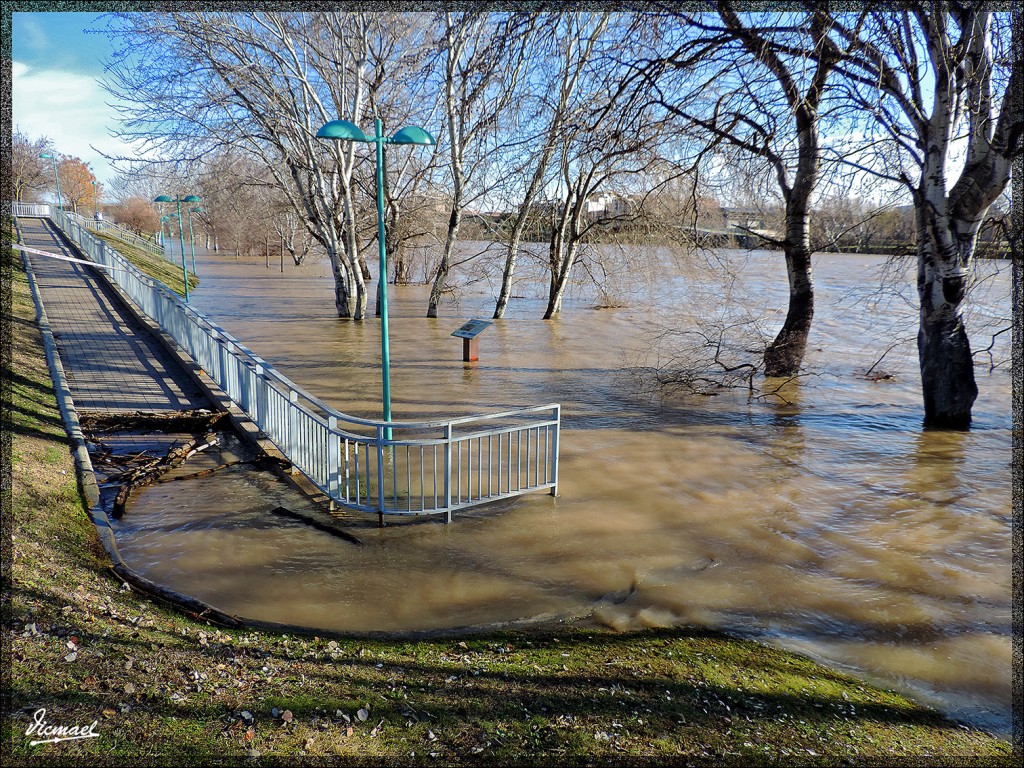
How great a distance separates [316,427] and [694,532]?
4.22 meters

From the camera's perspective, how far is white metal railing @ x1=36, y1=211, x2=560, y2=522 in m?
7.16

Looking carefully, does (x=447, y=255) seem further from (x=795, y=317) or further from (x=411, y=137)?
(x=411, y=137)

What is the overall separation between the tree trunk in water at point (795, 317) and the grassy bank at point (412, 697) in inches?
419

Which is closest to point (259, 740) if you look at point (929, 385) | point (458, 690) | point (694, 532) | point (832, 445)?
point (458, 690)

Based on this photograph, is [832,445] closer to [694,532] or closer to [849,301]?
[694,532]

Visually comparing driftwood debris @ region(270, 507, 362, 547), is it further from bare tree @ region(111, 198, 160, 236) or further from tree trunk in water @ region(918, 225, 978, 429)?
bare tree @ region(111, 198, 160, 236)

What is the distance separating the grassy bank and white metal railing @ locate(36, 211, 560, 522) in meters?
2.29

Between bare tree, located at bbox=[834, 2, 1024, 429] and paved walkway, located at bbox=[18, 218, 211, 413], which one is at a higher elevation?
bare tree, located at bbox=[834, 2, 1024, 429]

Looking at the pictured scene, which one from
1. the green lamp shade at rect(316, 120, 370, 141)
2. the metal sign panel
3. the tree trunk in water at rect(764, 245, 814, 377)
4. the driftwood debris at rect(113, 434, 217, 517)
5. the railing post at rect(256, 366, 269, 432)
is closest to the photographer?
the driftwood debris at rect(113, 434, 217, 517)

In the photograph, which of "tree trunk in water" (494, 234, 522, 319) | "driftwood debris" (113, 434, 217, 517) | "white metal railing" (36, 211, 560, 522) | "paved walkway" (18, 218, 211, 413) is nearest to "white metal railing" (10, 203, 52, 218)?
"paved walkway" (18, 218, 211, 413)

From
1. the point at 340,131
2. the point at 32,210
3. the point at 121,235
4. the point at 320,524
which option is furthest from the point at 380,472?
the point at 32,210

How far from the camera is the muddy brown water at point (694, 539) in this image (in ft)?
18.4

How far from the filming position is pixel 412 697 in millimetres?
4066

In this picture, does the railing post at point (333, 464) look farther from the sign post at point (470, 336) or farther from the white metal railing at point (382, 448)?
the sign post at point (470, 336)
